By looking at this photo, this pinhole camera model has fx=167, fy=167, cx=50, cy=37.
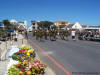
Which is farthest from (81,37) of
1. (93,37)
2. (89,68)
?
(89,68)

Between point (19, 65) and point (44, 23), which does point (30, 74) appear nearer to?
point (19, 65)

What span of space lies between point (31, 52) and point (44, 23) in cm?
10443

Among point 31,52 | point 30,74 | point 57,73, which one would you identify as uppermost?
point 31,52

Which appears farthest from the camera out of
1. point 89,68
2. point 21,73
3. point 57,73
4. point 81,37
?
point 81,37

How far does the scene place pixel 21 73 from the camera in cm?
500

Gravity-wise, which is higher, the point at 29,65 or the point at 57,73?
the point at 29,65

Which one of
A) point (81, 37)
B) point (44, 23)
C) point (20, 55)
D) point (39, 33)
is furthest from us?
point (44, 23)

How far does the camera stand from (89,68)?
736 cm

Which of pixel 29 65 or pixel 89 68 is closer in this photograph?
pixel 29 65

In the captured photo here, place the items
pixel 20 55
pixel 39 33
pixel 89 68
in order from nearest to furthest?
pixel 20 55, pixel 89 68, pixel 39 33

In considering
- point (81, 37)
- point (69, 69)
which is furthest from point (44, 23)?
point (69, 69)

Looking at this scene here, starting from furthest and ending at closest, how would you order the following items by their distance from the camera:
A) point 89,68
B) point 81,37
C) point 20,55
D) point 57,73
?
1. point 81,37
2. point 89,68
3. point 57,73
4. point 20,55

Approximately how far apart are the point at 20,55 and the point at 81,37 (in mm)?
22570

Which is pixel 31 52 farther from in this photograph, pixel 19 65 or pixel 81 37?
pixel 81 37
